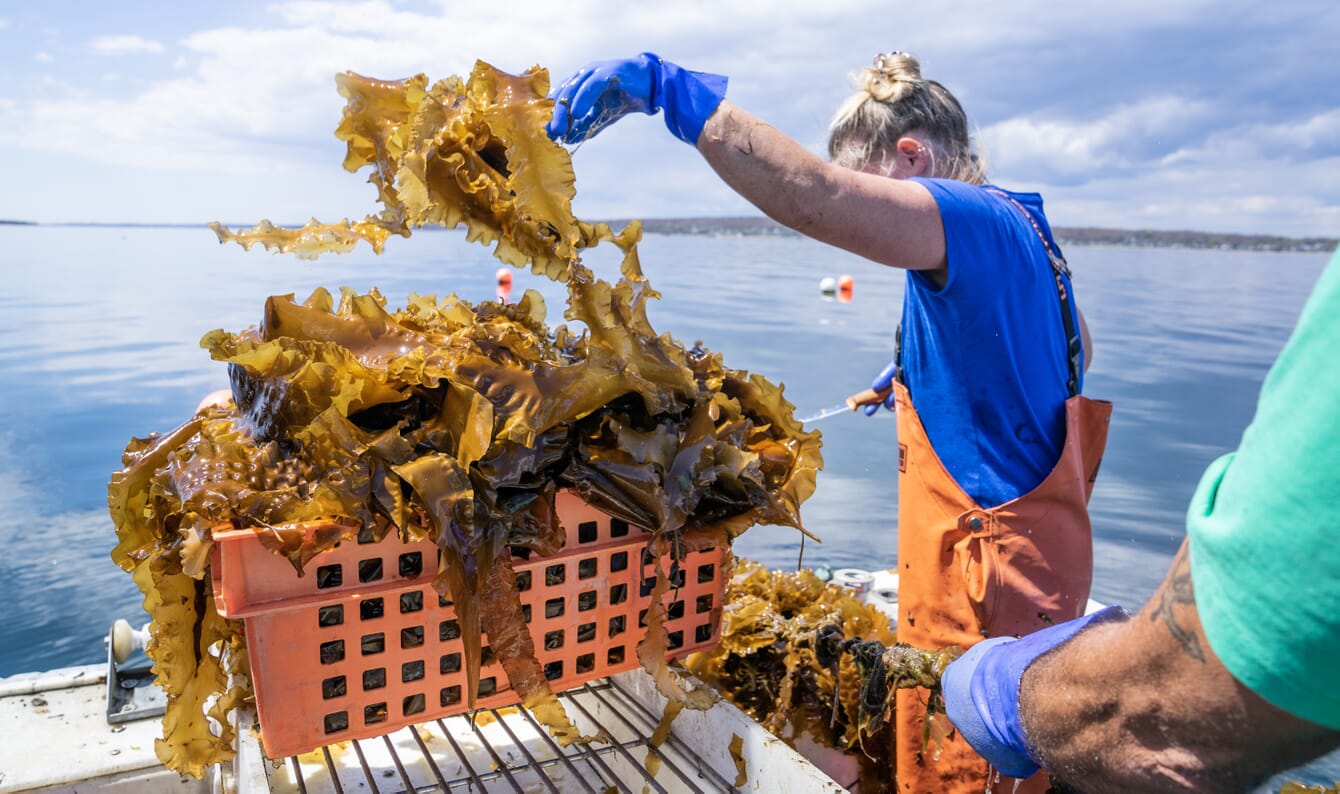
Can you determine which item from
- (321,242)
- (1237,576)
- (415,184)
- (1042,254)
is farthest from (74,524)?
(1237,576)

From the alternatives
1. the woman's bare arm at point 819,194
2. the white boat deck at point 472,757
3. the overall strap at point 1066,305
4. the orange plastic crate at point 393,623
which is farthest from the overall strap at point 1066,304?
the white boat deck at point 472,757

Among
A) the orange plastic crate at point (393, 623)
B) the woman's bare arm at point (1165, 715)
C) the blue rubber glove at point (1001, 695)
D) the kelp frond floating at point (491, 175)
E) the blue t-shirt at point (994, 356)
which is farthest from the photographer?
the blue t-shirt at point (994, 356)

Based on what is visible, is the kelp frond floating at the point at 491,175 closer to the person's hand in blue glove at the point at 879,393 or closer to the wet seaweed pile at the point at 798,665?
the wet seaweed pile at the point at 798,665

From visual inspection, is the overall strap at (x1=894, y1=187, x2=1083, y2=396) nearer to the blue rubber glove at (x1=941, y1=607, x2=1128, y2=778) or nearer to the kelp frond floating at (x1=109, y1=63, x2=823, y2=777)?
the kelp frond floating at (x1=109, y1=63, x2=823, y2=777)

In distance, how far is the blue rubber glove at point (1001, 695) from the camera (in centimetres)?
95

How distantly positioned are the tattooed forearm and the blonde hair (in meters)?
1.49

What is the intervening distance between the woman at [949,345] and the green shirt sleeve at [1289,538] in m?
1.02

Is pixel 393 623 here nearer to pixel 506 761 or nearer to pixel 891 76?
pixel 506 761

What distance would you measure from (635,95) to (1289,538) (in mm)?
1358

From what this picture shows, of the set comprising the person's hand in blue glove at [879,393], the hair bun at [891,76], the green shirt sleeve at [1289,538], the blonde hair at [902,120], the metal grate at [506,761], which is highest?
the hair bun at [891,76]

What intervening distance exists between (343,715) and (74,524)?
158 inches

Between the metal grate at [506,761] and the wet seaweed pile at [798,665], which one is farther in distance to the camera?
the wet seaweed pile at [798,665]

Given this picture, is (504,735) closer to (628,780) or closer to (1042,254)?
(628,780)

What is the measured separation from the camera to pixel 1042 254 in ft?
5.91
